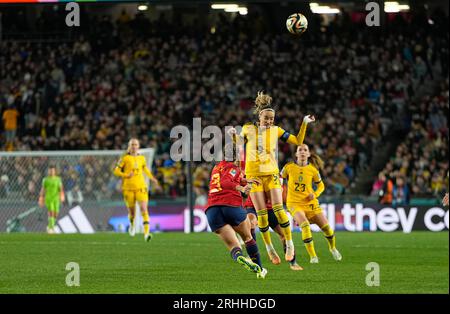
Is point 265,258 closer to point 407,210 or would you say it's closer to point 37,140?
point 407,210

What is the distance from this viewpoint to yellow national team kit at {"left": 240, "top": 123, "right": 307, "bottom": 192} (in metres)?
14.5

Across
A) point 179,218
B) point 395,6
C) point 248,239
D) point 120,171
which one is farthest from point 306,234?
point 395,6

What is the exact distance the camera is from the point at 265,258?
17.1 m

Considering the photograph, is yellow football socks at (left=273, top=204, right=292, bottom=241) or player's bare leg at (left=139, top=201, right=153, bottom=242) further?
player's bare leg at (left=139, top=201, right=153, bottom=242)

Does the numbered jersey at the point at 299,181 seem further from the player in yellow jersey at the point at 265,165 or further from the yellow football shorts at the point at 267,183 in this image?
the yellow football shorts at the point at 267,183

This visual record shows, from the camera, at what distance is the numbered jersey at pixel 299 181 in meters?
16.5

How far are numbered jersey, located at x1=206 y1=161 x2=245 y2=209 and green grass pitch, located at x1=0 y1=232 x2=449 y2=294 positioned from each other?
1042 millimetres

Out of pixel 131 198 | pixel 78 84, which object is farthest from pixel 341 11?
pixel 131 198

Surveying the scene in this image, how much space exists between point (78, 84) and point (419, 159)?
1260 centimetres

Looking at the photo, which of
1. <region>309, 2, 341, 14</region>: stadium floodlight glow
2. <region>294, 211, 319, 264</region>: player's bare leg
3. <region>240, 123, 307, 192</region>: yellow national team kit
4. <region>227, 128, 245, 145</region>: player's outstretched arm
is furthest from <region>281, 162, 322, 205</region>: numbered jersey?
<region>309, 2, 341, 14</region>: stadium floodlight glow

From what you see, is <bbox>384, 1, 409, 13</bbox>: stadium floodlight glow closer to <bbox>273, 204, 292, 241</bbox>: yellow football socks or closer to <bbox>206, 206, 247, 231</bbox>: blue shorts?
<bbox>273, 204, 292, 241</bbox>: yellow football socks

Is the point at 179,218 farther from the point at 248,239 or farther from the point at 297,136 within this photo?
the point at 248,239

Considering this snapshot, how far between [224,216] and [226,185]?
394 mm

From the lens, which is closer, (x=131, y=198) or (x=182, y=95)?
(x=131, y=198)
